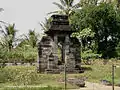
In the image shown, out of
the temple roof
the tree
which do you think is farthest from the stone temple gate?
the tree

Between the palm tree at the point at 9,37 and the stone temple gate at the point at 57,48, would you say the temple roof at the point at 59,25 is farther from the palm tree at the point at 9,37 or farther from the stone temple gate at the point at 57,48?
the palm tree at the point at 9,37

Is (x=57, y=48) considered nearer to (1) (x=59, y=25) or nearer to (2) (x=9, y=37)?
(1) (x=59, y=25)

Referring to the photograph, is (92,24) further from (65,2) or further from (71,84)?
(71,84)

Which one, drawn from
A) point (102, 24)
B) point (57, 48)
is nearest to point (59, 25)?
point (57, 48)

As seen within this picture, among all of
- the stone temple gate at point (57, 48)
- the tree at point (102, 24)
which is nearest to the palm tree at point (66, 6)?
the tree at point (102, 24)

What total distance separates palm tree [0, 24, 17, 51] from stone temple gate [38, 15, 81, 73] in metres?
22.7

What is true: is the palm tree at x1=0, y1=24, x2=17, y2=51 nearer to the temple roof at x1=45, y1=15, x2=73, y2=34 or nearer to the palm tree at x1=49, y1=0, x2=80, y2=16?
the palm tree at x1=49, y1=0, x2=80, y2=16

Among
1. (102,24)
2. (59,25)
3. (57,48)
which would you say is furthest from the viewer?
(102,24)

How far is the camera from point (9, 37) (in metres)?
54.7

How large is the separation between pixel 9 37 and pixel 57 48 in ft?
78.1

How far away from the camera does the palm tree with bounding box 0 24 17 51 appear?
5456 centimetres

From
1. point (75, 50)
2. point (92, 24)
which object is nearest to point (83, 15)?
point (92, 24)

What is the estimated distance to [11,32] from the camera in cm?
5709

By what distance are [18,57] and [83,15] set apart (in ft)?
41.8
